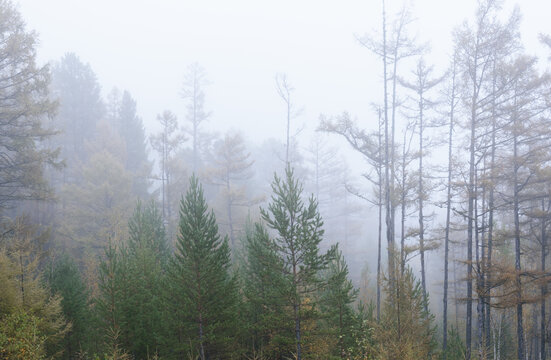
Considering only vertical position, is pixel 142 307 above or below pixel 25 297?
below

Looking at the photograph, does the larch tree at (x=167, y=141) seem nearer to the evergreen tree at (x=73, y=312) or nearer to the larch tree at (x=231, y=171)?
the larch tree at (x=231, y=171)

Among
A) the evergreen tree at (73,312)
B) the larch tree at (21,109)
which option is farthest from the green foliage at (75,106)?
the evergreen tree at (73,312)

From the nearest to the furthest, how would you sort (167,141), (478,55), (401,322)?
(401,322) → (478,55) → (167,141)

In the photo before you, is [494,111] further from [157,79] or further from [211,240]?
[157,79]

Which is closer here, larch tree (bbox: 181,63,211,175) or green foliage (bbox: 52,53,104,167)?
green foliage (bbox: 52,53,104,167)

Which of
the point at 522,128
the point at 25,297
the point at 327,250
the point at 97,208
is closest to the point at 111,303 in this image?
the point at 25,297

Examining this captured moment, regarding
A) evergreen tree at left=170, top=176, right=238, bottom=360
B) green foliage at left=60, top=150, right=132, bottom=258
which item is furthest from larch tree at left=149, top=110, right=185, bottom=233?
evergreen tree at left=170, top=176, right=238, bottom=360

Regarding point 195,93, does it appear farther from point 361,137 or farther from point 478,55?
point 478,55

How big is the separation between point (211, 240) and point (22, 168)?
387 inches

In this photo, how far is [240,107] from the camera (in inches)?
5920

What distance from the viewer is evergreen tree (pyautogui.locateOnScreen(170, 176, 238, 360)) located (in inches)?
420

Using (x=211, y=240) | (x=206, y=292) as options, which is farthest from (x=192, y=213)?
(x=206, y=292)

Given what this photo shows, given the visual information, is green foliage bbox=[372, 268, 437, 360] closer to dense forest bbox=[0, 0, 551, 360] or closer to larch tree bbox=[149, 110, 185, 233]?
dense forest bbox=[0, 0, 551, 360]

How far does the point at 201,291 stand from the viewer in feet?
35.2
